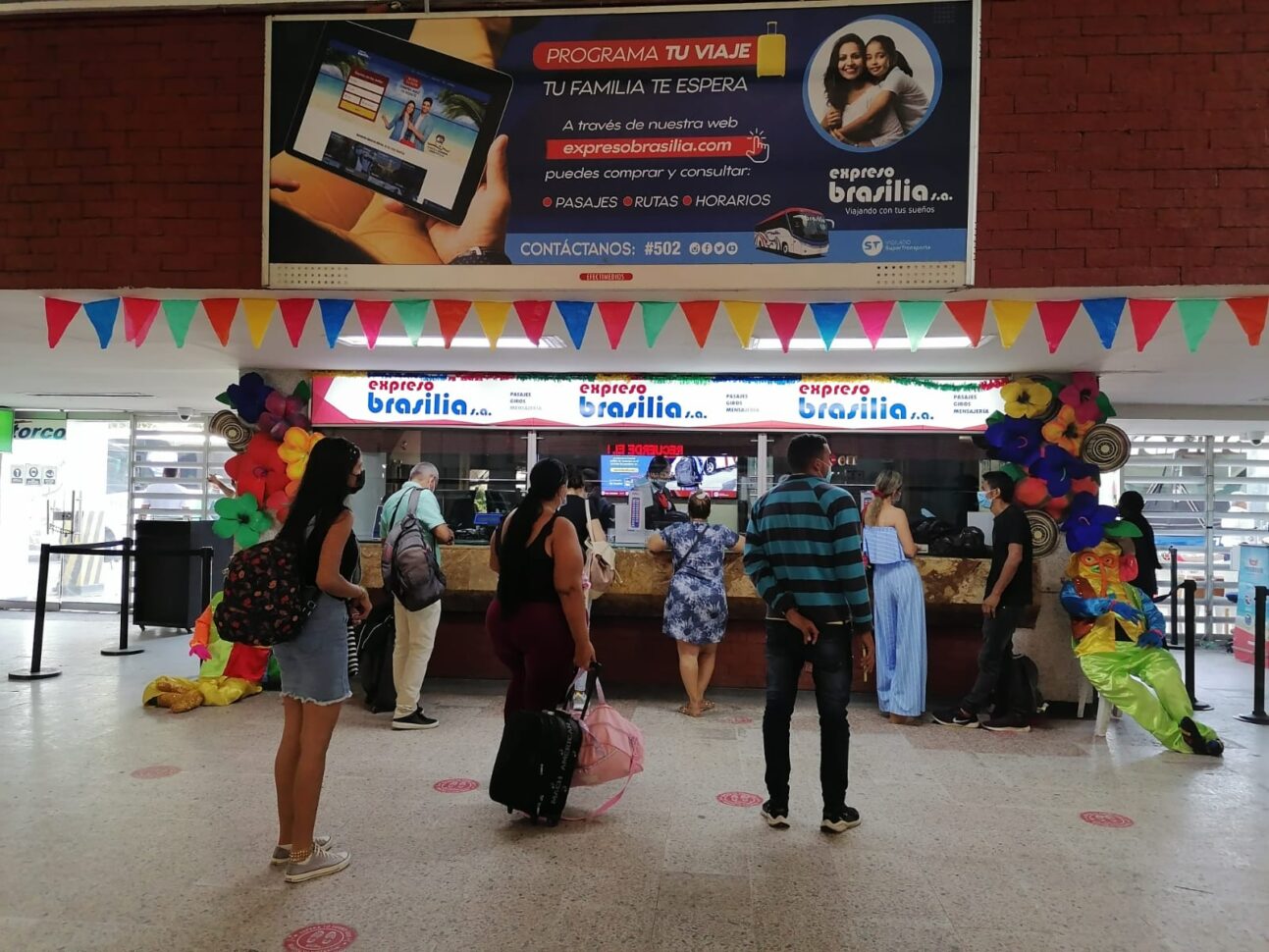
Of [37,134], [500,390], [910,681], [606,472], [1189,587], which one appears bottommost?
[910,681]

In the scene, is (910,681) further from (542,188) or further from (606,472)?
(542,188)

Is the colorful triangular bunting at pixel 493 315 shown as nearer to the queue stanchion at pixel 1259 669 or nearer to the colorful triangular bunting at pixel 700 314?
the colorful triangular bunting at pixel 700 314

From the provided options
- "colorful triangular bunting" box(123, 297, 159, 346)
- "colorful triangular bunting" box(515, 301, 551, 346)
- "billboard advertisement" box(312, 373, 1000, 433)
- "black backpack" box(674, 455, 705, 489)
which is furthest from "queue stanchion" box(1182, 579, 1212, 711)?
"colorful triangular bunting" box(123, 297, 159, 346)

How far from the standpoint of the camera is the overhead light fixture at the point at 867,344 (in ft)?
19.1

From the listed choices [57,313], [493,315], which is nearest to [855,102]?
[493,315]

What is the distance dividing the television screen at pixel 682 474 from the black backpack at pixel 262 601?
15.0 ft

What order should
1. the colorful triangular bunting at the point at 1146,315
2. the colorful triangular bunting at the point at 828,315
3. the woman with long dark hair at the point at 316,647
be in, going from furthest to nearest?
the colorful triangular bunting at the point at 828,315
the colorful triangular bunting at the point at 1146,315
the woman with long dark hair at the point at 316,647

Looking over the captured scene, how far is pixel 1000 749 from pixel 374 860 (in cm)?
390

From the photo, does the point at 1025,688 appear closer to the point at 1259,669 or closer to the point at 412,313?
the point at 1259,669

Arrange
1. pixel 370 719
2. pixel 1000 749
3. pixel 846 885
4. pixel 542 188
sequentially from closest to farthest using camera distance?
Result: pixel 846 885 < pixel 542 188 < pixel 1000 749 < pixel 370 719

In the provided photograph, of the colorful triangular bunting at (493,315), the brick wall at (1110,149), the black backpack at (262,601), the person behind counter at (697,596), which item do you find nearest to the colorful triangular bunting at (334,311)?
the brick wall at (1110,149)

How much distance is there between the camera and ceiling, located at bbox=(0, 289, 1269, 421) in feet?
17.9

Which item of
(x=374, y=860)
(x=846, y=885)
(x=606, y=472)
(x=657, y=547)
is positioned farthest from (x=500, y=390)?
(x=846, y=885)

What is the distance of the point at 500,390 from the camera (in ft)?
24.6
